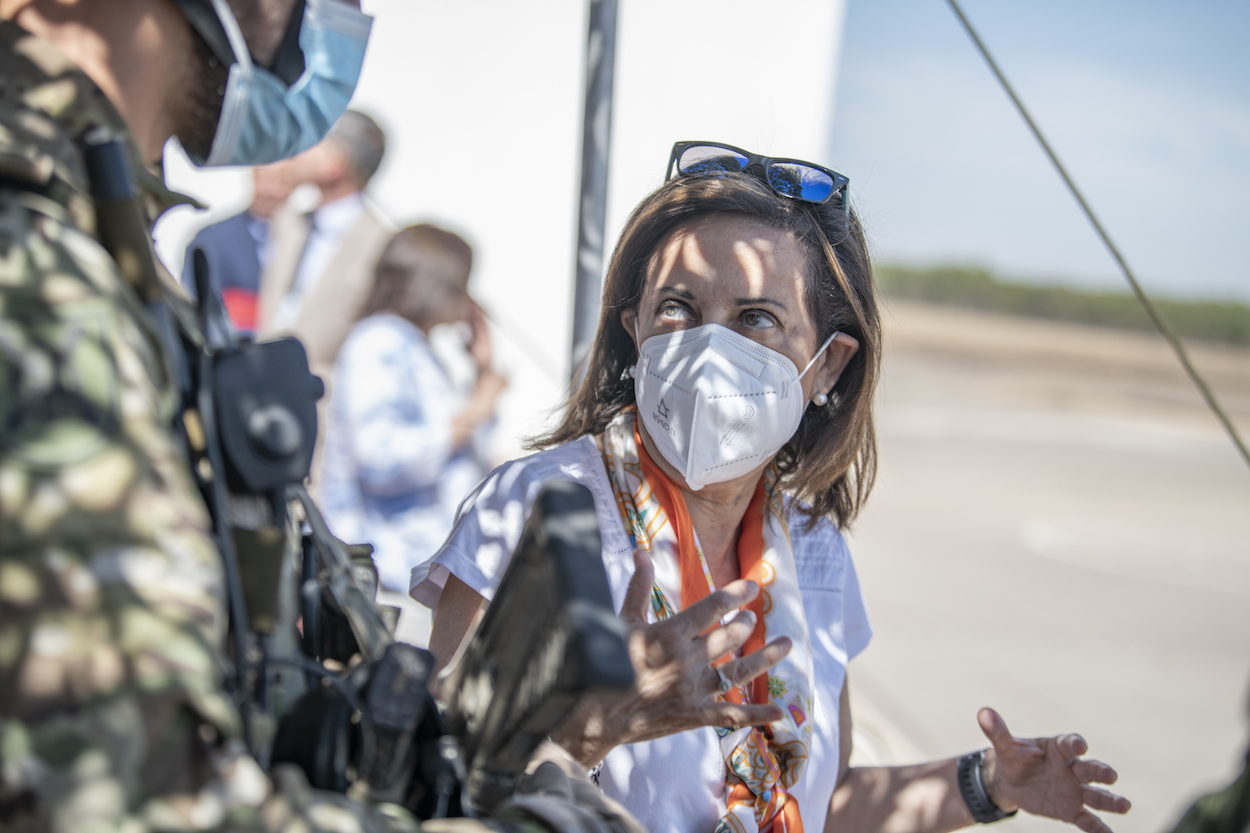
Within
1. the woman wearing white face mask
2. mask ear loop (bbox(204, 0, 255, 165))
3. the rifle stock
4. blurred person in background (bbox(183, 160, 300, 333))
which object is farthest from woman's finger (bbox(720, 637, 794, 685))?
blurred person in background (bbox(183, 160, 300, 333))

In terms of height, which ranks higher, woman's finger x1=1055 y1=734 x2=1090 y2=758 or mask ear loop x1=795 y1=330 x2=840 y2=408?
mask ear loop x1=795 y1=330 x2=840 y2=408

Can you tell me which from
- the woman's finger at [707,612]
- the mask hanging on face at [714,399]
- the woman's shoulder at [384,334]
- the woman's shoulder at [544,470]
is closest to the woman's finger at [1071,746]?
the mask hanging on face at [714,399]

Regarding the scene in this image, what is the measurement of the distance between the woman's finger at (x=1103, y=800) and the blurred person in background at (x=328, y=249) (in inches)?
149

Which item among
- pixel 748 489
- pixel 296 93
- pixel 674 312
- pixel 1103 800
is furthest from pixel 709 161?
pixel 1103 800

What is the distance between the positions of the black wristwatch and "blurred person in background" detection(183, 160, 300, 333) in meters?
4.02

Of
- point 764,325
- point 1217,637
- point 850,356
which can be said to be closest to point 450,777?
point 764,325

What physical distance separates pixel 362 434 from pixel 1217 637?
595 cm

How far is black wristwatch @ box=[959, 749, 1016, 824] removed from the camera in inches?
76.7

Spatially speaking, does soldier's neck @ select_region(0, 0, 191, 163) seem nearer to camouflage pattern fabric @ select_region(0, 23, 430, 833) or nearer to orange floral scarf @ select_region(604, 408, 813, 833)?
camouflage pattern fabric @ select_region(0, 23, 430, 833)

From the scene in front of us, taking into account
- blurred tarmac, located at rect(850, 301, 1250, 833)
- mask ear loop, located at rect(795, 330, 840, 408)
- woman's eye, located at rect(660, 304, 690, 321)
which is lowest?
blurred tarmac, located at rect(850, 301, 1250, 833)

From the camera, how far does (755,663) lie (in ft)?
4.63

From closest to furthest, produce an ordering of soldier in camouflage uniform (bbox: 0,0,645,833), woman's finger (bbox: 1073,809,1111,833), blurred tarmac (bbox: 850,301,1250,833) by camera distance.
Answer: soldier in camouflage uniform (bbox: 0,0,645,833) < woman's finger (bbox: 1073,809,1111,833) < blurred tarmac (bbox: 850,301,1250,833)

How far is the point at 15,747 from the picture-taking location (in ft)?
2.42

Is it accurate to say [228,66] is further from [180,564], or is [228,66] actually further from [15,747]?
[15,747]
